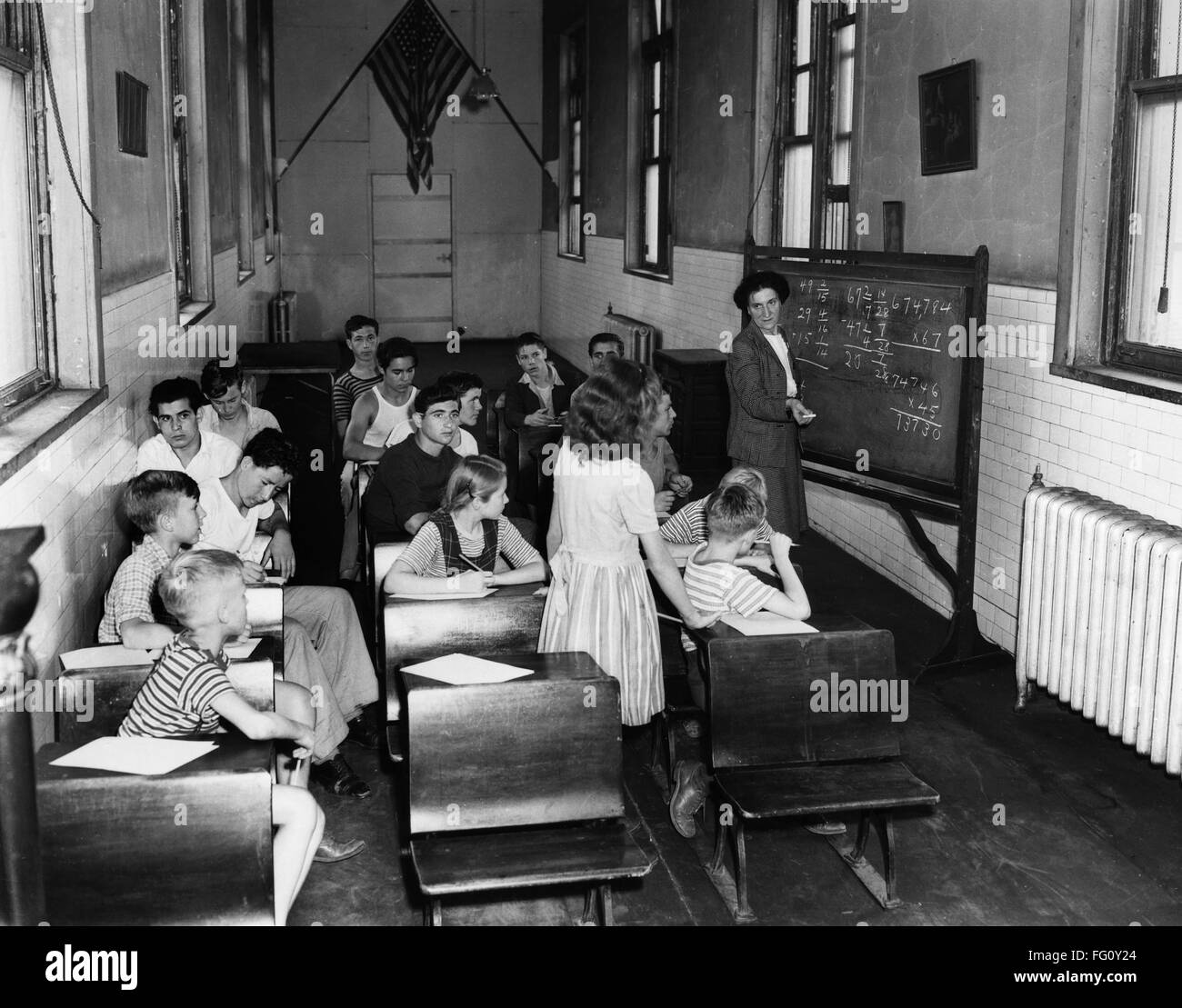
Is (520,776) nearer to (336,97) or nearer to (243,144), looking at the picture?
(243,144)

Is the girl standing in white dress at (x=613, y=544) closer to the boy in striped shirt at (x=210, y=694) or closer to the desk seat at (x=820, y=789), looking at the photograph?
the desk seat at (x=820, y=789)

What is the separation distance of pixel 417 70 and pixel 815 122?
411 inches

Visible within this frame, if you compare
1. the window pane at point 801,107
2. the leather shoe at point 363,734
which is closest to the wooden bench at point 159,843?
the leather shoe at point 363,734

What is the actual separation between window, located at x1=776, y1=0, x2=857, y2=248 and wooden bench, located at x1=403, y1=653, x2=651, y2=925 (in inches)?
189

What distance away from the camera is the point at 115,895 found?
9.16ft

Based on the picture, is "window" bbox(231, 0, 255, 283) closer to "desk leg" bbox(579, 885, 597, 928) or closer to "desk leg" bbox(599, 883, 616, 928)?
"desk leg" bbox(579, 885, 597, 928)

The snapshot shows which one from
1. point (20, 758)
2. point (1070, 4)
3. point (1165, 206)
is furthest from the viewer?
point (1070, 4)

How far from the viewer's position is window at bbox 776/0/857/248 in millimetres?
7574

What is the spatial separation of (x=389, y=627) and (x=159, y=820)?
129cm

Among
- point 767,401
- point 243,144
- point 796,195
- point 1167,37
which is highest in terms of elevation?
point 243,144

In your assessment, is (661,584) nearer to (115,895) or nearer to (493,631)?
(493,631)

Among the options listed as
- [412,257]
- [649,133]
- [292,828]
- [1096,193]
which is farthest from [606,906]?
[412,257]

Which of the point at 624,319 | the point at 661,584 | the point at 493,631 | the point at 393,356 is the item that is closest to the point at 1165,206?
the point at 661,584

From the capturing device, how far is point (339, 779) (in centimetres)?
446
